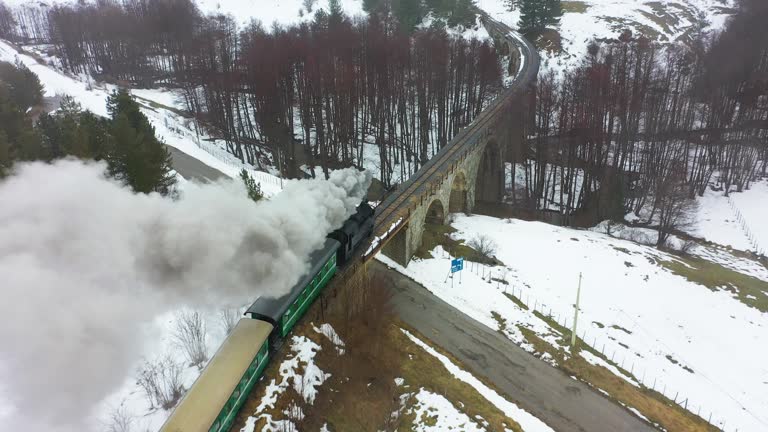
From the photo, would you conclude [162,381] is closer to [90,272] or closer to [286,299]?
[286,299]

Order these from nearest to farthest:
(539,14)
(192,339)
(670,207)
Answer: (192,339)
(670,207)
(539,14)

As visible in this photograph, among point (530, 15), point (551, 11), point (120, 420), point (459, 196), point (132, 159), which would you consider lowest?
point (459, 196)

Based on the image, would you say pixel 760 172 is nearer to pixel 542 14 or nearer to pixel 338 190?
pixel 542 14

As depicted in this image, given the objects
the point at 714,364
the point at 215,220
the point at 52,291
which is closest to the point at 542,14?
the point at 714,364

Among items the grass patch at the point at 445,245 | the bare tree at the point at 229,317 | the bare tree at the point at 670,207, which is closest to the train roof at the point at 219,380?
the bare tree at the point at 229,317

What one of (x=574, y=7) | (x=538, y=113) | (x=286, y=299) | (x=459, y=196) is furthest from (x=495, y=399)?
(x=574, y=7)

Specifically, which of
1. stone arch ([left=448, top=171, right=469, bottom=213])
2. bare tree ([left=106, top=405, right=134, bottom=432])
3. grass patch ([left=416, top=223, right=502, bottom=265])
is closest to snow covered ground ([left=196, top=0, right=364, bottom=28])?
stone arch ([left=448, top=171, right=469, bottom=213])
